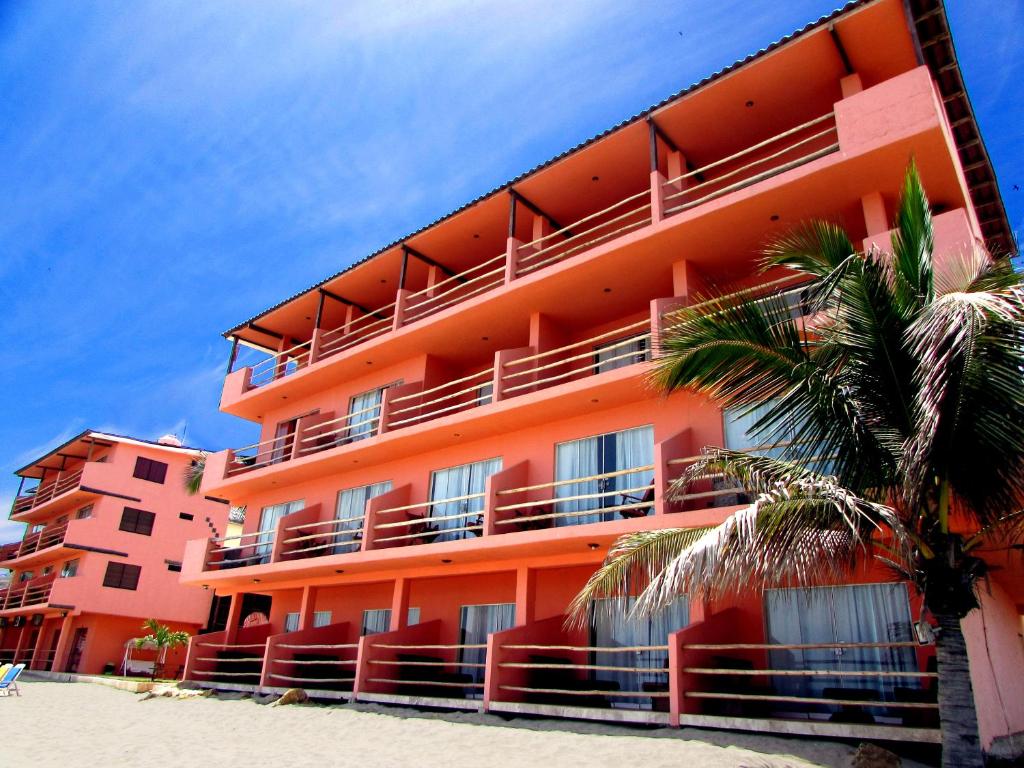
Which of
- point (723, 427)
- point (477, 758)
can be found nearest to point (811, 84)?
point (723, 427)

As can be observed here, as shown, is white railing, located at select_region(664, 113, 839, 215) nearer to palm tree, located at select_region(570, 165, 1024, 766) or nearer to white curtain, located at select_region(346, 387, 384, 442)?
palm tree, located at select_region(570, 165, 1024, 766)

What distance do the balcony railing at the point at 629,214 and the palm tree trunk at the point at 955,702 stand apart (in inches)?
359

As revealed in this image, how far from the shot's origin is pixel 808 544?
921 cm

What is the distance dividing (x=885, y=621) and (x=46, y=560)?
141 ft

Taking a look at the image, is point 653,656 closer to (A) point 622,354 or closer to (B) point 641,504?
(B) point 641,504

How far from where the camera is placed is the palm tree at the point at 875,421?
837cm

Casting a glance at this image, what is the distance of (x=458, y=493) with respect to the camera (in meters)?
20.7

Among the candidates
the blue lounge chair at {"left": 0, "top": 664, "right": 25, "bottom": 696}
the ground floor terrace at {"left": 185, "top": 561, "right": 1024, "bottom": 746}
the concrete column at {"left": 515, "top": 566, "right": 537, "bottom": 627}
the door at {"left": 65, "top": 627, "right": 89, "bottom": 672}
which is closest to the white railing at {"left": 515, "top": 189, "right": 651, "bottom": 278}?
the concrete column at {"left": 515, "top": 566, "right": 537, "bottom": 627}

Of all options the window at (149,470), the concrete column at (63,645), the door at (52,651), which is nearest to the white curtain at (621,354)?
the window at (149,470)

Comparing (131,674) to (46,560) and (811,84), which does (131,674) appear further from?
(811,84)

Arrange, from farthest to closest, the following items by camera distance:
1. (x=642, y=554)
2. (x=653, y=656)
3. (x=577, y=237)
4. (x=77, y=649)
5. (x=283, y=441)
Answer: (x=77, y=649) < (x=283, y=441) < (x=577, y=237) < (x=653, y=656) < (x=642, y=554)

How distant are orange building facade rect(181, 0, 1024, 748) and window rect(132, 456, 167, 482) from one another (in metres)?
17.5

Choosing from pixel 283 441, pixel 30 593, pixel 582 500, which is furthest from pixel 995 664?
pixel 30 593

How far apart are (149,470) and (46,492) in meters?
9.40
